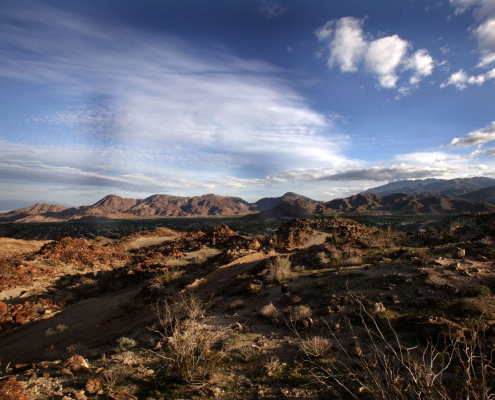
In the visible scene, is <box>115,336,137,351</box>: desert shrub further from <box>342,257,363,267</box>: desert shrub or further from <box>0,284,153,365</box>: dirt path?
<box>342,257,363,267</box>: desert shrub

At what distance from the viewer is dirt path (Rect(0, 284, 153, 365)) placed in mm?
7203

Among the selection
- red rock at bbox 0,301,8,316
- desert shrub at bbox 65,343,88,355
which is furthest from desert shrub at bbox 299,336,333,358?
red rock at bbox 0,301,8,316

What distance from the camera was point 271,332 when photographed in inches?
249

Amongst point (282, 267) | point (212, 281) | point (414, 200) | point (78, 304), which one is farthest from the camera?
point (414, 200)

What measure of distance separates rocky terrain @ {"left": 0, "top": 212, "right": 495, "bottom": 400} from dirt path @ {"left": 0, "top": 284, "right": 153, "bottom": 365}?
6 centimetres

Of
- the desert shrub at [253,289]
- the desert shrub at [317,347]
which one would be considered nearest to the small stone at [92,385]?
the desert shrub at [317,347]

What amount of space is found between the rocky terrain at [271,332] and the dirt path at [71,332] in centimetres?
6

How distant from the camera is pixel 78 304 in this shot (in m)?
12.3

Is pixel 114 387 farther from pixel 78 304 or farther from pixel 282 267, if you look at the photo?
pixel 78 304

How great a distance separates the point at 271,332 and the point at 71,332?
694 cm

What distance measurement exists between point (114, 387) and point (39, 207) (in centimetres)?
23894

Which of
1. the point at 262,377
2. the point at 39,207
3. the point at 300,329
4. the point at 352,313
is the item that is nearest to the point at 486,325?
the point at 352,313

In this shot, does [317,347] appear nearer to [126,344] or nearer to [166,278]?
[126,344]

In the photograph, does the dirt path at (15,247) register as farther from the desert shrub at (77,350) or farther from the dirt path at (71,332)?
the desert shrub at (77,350)
